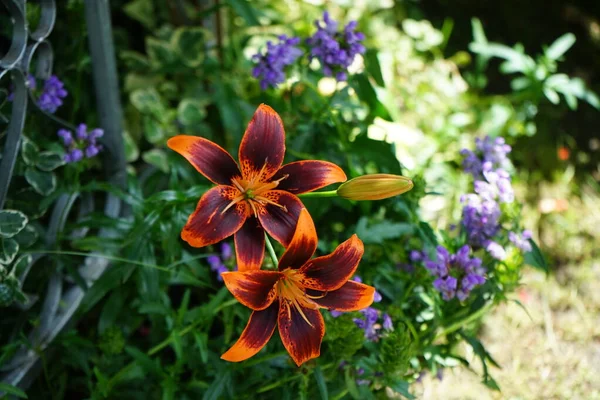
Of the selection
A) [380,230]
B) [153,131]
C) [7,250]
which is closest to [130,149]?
[153,131]

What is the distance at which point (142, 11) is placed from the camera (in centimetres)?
229

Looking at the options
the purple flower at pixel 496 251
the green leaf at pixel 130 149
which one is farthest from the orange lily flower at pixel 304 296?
the green leaf at pixel 130 149

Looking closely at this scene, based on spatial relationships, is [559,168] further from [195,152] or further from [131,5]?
[195,152]

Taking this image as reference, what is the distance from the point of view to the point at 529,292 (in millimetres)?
2256

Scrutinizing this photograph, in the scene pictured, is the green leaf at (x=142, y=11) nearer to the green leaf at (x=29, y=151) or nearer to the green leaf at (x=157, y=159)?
the green leaf at (x=157, y=159)

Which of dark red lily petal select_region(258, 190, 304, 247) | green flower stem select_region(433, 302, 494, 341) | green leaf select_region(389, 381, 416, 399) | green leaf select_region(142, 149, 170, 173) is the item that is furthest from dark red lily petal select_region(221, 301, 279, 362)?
green leaf select_region(142, 149, 170, 173)

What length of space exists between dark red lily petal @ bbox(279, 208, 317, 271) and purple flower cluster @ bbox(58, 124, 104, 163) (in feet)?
A: 2.04

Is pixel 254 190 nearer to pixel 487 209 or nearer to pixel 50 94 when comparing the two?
pixel 487 209

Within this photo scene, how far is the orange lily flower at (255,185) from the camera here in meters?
1.12

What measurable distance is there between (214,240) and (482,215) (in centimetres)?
64

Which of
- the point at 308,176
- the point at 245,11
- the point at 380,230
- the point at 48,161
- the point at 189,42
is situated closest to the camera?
the point at 308,176

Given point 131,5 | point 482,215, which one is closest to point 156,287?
point 482,215

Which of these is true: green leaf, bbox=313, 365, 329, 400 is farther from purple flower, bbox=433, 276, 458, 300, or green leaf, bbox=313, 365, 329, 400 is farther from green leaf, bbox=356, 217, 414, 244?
green leaf, bbox=356, 217, 414, 244

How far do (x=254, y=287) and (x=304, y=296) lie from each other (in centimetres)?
10
